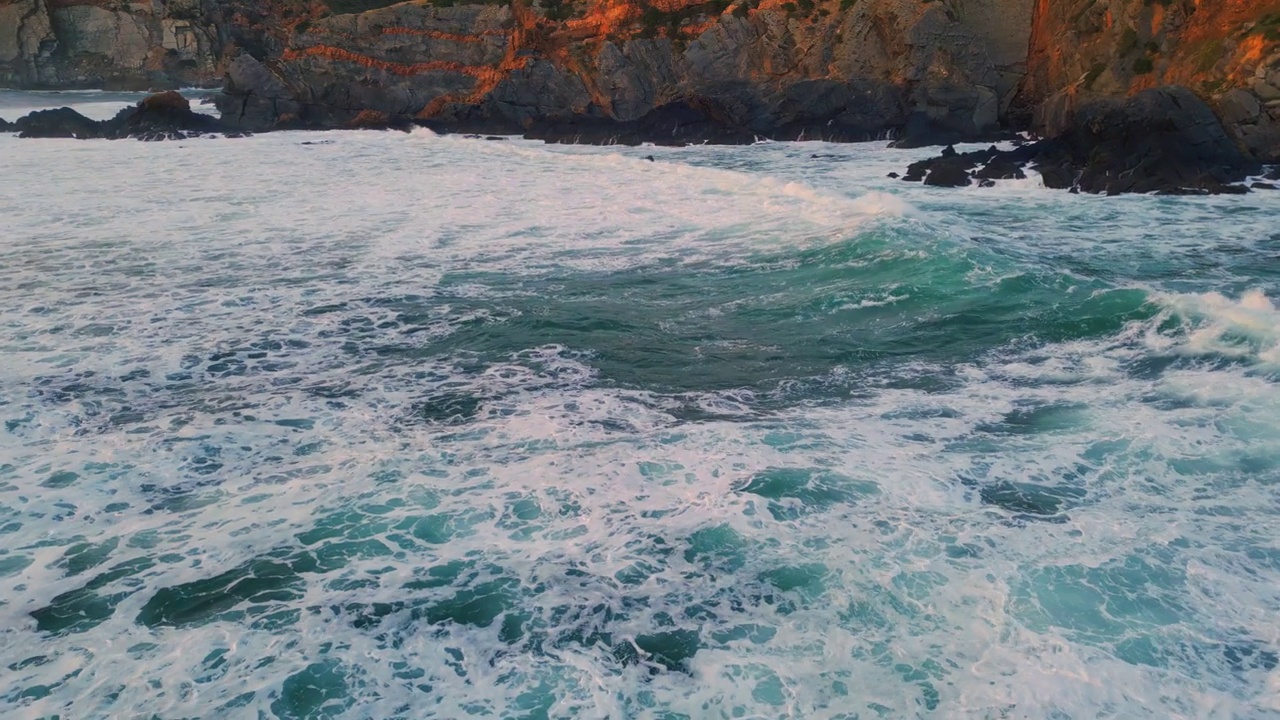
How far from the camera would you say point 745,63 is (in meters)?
39.5

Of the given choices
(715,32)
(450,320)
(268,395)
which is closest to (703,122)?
(715,32)

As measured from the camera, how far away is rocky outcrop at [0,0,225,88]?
6450 cm

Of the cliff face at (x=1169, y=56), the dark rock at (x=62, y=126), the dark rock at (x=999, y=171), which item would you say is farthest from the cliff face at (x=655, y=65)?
the dark rock at (x=999, y=171)

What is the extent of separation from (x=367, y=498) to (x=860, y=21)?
1334 inches

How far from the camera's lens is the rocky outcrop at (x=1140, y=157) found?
22531 mm

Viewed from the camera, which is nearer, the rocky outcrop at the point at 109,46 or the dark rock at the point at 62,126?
the dark rock at the point at 62,126

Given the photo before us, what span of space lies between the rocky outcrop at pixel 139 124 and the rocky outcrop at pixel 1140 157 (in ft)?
106

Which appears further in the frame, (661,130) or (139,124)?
→ (139,124)

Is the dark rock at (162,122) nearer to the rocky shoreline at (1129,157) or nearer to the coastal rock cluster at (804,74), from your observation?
the coastal rock cluster at (804,74)

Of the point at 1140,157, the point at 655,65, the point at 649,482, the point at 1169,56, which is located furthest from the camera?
the point at 655,65

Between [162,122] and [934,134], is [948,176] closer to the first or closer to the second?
[934,134]

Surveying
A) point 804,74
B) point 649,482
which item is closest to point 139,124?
point 804,74

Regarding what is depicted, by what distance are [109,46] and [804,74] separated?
52775 millimetres

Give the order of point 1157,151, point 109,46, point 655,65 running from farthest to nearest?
1. point 109,46
2. point 655,65
3. point 1157,151
